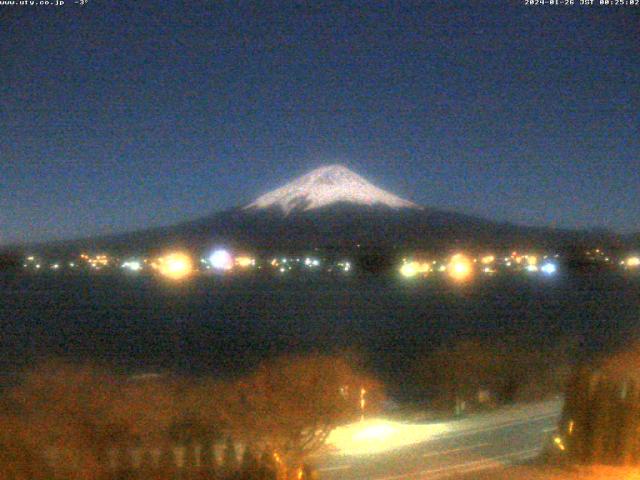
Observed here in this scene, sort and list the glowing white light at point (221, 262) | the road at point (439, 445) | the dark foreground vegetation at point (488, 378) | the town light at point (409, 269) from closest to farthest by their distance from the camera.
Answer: the road at point (439, 445) < the dark foreground vegetation at point (488, 378) < the town light at point (409, 269) < the glowing white light at point (221, 262)

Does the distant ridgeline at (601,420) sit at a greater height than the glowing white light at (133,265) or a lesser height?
lesser

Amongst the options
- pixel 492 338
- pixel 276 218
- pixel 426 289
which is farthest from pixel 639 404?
pixel 276 218

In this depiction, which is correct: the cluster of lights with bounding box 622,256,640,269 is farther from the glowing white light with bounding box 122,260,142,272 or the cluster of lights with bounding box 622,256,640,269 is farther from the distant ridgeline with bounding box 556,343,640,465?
the distant ridgeline with bounding box 556,343,640,465

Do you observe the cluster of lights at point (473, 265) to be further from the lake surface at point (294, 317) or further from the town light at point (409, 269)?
the lake surface at point (294, 317)

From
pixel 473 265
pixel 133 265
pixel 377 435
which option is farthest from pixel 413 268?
pixel 377 435

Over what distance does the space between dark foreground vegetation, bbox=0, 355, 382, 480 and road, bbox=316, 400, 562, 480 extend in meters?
0.41

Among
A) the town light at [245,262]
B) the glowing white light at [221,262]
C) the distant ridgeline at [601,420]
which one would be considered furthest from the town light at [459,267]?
the distant ridgeline at [601,420]

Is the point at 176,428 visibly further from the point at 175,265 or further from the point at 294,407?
the point at 175,265

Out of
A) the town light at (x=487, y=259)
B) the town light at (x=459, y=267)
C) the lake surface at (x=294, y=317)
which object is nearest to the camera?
the lake surface at (x=294, y=317)

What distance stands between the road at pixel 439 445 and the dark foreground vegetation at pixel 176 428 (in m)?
0.41

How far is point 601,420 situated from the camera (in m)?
6.37

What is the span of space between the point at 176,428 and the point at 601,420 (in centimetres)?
334

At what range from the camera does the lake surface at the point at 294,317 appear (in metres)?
19.0

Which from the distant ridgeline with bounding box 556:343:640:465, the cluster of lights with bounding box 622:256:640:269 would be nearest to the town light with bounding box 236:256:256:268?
the cluster of lights with bounding box 622:256:640:269
